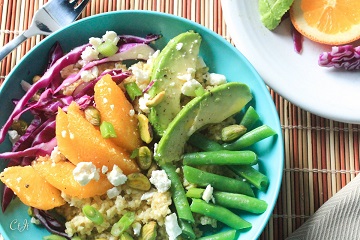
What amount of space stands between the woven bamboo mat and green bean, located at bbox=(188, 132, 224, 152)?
39 cm

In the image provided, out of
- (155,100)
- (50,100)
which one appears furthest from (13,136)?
(155,100)

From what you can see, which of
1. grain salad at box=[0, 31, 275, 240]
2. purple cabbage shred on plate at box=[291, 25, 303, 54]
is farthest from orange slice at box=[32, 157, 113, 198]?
purple cabbage shred on plate at box=[291, 25, 303, 54]

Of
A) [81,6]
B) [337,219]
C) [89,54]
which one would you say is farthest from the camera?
[81,6]

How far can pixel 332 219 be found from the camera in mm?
1992

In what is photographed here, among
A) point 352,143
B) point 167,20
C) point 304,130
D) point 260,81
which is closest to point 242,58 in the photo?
point 260,81

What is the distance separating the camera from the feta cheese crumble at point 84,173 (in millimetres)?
1684

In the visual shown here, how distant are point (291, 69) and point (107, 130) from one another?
78cm

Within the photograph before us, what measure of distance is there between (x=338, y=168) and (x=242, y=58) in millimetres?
605

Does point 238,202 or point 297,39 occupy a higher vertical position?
point 297,39

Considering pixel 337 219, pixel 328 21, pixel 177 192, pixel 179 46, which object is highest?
pixel 179 46

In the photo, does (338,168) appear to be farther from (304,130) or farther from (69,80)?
(69,80)

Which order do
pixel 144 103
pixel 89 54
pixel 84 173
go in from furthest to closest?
pixel 89 54
pixel 144 103
pixel 84 173

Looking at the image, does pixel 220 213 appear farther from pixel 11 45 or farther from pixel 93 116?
pixel 11 45

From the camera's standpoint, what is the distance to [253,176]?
183cm
